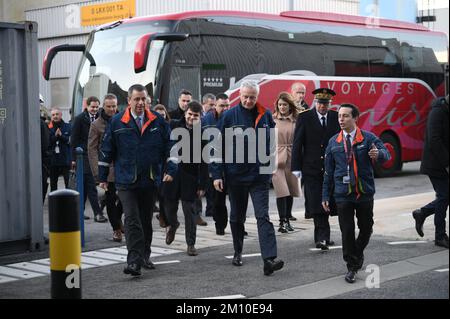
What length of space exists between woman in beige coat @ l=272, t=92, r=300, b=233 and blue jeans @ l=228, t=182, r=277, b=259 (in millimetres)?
2375

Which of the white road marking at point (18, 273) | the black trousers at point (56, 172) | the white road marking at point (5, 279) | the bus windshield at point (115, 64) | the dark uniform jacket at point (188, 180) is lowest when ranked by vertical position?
the white road marking at point (18, 273)

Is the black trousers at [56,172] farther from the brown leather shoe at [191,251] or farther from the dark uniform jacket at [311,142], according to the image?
the dark uniform jacket at [311,142]

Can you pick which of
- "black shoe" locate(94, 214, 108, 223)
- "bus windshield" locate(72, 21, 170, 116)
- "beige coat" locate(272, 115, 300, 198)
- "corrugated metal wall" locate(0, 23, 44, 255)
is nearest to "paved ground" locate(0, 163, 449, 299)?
"corrugated metal wall" locate(0, 23, 44, 255)

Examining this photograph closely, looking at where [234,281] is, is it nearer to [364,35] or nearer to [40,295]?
[40,295]

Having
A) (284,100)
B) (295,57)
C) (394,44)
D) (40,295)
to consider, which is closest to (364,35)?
(394,44)

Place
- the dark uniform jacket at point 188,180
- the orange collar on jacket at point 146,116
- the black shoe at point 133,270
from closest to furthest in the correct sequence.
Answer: the black shoe at point 133,270 < the orange collar on jacket at point 146,116 < the dark uniform jacket at point 188,180

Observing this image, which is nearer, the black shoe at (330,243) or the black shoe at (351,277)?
the black shoe at (351,277)

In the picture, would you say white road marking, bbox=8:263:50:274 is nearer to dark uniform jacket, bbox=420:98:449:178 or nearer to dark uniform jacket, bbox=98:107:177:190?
dark uniform jacket, bbox=98:107:177:190

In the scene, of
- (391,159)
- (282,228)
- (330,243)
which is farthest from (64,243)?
(391,159)

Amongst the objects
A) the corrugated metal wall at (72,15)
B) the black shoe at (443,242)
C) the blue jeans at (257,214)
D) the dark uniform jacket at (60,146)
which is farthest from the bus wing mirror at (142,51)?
the corrugated metal wall at (72,15)

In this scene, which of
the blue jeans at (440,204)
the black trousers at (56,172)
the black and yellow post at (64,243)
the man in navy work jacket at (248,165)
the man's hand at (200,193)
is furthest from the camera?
the black trousers at (56,172)

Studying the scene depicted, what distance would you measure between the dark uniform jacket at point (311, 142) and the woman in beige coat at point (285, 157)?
4.56 feet

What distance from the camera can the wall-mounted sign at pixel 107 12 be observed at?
28891 mm

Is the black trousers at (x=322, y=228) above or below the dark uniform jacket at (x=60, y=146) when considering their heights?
below
